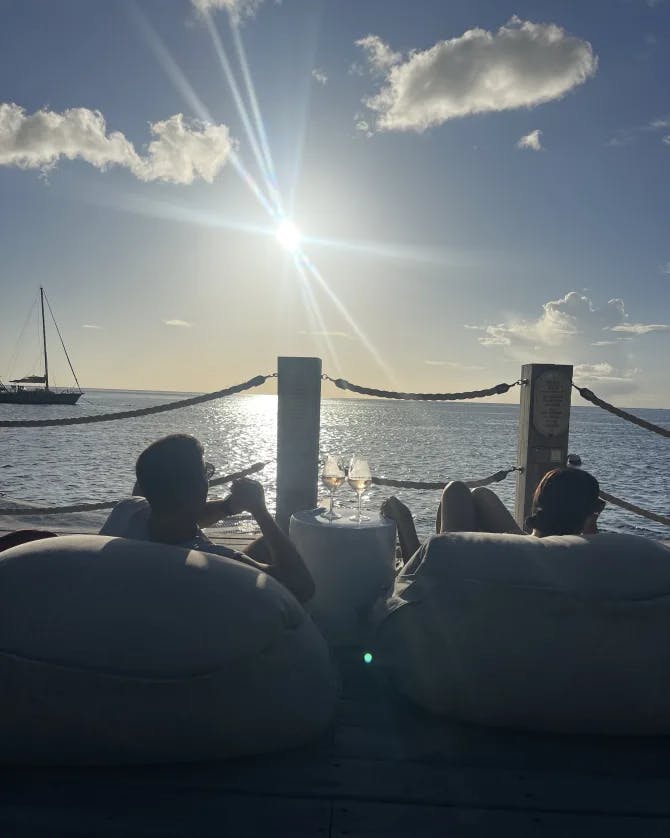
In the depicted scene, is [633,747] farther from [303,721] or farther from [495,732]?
[303,721]

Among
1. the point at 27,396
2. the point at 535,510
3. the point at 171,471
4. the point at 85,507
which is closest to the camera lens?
the point at 171,471

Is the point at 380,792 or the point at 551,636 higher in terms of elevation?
the point at 551,636

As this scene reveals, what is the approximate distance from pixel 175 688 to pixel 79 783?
429mm

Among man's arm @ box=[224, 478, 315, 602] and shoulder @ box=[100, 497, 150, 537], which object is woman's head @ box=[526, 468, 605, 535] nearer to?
man's arm @ box=[224, 478, 315, 602]

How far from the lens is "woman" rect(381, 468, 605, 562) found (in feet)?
8.04

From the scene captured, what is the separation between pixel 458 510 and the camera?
329 cm

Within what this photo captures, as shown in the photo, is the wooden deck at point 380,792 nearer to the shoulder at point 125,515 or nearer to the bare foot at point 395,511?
the shoulder at point 125,515

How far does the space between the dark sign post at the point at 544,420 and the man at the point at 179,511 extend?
316 cm

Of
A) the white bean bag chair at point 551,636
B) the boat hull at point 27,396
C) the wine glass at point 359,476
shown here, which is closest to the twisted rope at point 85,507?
the wine glass at point 359,476

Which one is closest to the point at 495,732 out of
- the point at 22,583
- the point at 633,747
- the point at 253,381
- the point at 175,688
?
the point at 633,747

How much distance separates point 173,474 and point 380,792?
4.27 ft

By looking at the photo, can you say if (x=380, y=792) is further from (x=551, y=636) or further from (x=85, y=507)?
(x=85, y=507)

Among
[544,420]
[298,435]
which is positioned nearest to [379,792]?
[298,435]

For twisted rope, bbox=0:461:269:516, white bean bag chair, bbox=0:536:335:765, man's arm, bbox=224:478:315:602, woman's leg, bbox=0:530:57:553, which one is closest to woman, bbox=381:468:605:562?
man's arm, bbox=224:478:315:602
